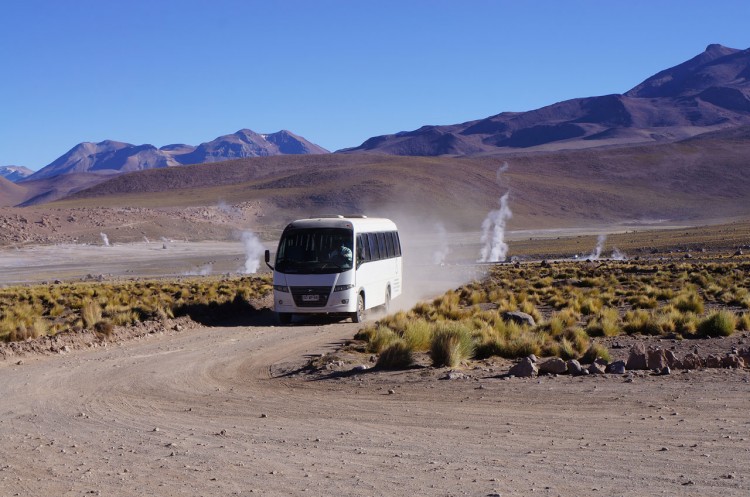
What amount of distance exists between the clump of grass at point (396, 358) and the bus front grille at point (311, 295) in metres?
6.77

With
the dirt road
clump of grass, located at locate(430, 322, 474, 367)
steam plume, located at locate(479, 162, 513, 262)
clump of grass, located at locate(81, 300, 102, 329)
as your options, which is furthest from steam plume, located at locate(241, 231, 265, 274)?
the dirt road

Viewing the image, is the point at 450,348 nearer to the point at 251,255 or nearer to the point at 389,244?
the point at 389,244

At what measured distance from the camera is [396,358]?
1430 cm

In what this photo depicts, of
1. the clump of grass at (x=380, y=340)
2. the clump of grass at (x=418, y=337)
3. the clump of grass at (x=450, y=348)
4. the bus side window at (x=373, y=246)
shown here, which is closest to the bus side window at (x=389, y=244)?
the bus side window at (x=373, y=246)

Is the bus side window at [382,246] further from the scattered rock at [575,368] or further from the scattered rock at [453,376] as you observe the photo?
the scattered rock at [575,368]

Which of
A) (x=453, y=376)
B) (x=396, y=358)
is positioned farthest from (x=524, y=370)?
(x=396, y=358)

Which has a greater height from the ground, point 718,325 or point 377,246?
point 377,246

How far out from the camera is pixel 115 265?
7106 centimetres

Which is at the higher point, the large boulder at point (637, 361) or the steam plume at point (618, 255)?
the large boulder at point (637, 361)

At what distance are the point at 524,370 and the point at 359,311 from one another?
9257 mm

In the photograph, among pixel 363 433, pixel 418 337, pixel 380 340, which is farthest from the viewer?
pixel 380 340

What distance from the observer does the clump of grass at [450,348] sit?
14.2 m

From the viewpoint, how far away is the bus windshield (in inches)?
842

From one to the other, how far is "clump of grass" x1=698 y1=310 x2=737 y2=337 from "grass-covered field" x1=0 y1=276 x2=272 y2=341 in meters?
11.3
